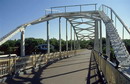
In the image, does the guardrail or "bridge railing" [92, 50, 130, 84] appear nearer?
"bridge railing" [92, 50, 130, 84]

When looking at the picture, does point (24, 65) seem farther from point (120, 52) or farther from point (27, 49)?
point (27, 49)

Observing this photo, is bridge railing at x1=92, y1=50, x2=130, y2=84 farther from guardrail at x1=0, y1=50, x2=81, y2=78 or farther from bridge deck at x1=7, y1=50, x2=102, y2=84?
guardrail at x1=0, y1=50, x2=81, y2=78

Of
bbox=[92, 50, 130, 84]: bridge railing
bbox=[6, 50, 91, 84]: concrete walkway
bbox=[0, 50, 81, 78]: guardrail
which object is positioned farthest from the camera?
bbox=[0, 50, 81, 78]: guardrail

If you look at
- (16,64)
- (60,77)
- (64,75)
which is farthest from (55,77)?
(16,64)

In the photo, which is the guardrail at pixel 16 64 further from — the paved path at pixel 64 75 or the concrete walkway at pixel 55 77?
the paved path at pixel 64 75

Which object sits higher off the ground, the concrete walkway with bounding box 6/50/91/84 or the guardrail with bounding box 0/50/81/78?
the guardrail with bounding box 0/50/81/78

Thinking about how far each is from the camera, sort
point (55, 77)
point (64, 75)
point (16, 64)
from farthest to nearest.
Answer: point (16, 64) < point (64, 75) < point (55, 77)

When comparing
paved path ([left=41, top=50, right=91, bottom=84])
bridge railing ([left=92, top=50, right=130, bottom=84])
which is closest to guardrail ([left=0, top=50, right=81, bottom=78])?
paved path ([left=41, top=50, right=91, bottom=84])

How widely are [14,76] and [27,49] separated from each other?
6324 cm

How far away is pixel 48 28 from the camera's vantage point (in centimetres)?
2605

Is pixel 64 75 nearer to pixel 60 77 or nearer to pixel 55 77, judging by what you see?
pixel 60 77

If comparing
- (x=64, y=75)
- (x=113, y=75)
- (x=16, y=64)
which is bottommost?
(x=64, y=75)

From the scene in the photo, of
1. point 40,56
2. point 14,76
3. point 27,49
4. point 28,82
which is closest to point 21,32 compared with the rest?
point 40,56

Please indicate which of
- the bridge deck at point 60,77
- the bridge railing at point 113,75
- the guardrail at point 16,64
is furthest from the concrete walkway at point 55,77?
the bridge railing at point 113,75
